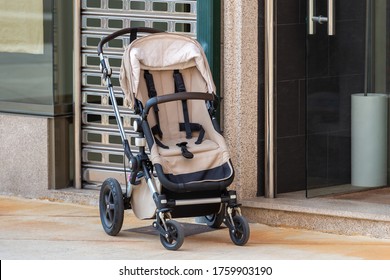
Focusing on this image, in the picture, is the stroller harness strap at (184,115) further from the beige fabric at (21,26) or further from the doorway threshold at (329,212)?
the beige fabric at (21,26)

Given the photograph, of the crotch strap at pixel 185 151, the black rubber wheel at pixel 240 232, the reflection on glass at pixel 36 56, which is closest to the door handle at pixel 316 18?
the crotch strap at pixel 185 151

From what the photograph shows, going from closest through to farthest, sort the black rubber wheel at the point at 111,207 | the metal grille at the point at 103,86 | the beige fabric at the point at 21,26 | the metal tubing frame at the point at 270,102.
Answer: the black rubber wheel at the point at 111,207
the metal tubing frame at the point at 270,102
the metal grille at the point at 103,86
the beige fabric at the point at 21,26

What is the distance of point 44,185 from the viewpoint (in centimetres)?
993

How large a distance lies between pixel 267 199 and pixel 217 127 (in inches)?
39.7

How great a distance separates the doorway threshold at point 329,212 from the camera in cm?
844

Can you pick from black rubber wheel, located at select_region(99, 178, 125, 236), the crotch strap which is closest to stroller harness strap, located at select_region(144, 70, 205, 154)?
the crotch strap

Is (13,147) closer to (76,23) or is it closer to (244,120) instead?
(76,23)

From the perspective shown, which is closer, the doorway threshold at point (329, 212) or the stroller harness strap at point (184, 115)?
the stroller harness strap at point (184, 115)

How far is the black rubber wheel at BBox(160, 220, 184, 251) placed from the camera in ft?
26.0

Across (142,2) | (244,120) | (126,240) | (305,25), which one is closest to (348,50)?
(305,25)

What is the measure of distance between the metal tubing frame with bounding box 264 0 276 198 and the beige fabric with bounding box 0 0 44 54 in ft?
6.49

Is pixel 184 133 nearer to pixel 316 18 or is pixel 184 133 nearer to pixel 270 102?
pixel 270 102

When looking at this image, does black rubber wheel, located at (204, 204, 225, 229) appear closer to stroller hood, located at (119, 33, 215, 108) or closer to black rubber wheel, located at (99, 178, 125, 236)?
black rubber wheel, located at (99, 178, 125, 236)

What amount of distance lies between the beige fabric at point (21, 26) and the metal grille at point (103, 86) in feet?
1.41
